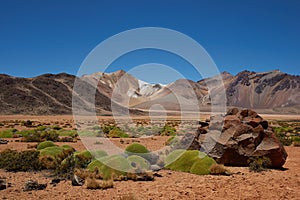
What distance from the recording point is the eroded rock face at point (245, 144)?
10992mm

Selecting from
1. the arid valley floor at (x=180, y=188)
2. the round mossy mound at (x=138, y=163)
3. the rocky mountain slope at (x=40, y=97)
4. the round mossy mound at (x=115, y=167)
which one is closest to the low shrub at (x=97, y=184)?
the arid valley floor at (x=180, y=188)

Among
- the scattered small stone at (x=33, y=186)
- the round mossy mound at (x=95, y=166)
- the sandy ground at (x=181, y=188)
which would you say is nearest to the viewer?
the sandy ground at (x=181, y=188)

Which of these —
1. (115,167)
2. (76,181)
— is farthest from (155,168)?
(76,181)

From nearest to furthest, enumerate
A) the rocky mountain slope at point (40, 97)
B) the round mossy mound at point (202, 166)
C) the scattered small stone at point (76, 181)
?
1. the scattered small stone at point (76, 181)
2. the round mossy mound at point (202, 166)
3. the rocky mountain slope at point (40, 97)

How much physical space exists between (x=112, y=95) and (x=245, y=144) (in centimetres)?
5760

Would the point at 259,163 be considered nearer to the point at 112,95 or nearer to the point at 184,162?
the point at 184,162

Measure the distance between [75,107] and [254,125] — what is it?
76683 millimetres

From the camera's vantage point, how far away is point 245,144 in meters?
11.2

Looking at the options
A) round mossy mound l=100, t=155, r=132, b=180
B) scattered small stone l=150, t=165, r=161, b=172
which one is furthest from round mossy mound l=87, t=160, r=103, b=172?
scattered small stone l=150, t=165, r=161, b=172

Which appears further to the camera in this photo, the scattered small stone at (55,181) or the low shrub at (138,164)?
the low shrub at (138,164)

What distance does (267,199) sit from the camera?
700 centimetres

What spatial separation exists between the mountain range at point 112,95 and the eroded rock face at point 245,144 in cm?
421

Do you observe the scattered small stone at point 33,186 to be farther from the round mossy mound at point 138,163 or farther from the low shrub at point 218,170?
the low shrub at point 218,170

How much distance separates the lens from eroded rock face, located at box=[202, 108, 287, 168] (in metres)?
11.0
